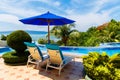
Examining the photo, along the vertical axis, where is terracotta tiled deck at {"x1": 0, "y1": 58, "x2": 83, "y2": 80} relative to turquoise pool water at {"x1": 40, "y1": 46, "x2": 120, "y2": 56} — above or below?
below

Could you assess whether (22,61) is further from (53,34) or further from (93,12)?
(93,12)

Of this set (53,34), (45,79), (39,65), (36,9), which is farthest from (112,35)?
(45,79)

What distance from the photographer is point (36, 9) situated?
23062 millimetres

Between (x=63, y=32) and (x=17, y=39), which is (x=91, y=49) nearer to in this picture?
(x=63, y=32)

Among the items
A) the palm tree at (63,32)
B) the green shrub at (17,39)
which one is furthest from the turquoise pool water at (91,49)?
the green shrub at (17,39)

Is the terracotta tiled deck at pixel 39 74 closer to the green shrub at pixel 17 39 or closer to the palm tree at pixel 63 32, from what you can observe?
the green shrub at pixel 17 39

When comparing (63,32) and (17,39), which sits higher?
(63,32)

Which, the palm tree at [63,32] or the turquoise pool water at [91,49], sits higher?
the palm tree at [63,32]

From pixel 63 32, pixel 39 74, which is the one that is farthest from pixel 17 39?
pixel 63 32

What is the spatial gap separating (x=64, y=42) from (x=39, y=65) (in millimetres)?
9188

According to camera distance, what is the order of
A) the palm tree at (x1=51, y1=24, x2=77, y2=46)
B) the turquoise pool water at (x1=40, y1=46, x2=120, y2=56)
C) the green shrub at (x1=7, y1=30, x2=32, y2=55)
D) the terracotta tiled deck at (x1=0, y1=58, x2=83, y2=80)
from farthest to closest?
the palm tree at (x1=51, y1=24, x2=77, y2=46) → the turquoise pool water at (x1=40, y1=46, x2=120, y2=56) → the green shrub at (x1=7, y1=30, x2=32, y2=55) → the terracotta tiled deck at (x1=0, y1=58, x2=83, y2=80)

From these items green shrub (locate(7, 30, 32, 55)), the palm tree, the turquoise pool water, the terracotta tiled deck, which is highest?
the palm tree

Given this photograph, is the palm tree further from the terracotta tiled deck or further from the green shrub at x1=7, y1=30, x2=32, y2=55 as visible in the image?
Result: the terracotta tiled deck

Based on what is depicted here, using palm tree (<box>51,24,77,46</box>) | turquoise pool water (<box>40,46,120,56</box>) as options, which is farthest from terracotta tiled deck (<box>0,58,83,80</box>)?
palm tree (<box>51,24,77,46</box>)
